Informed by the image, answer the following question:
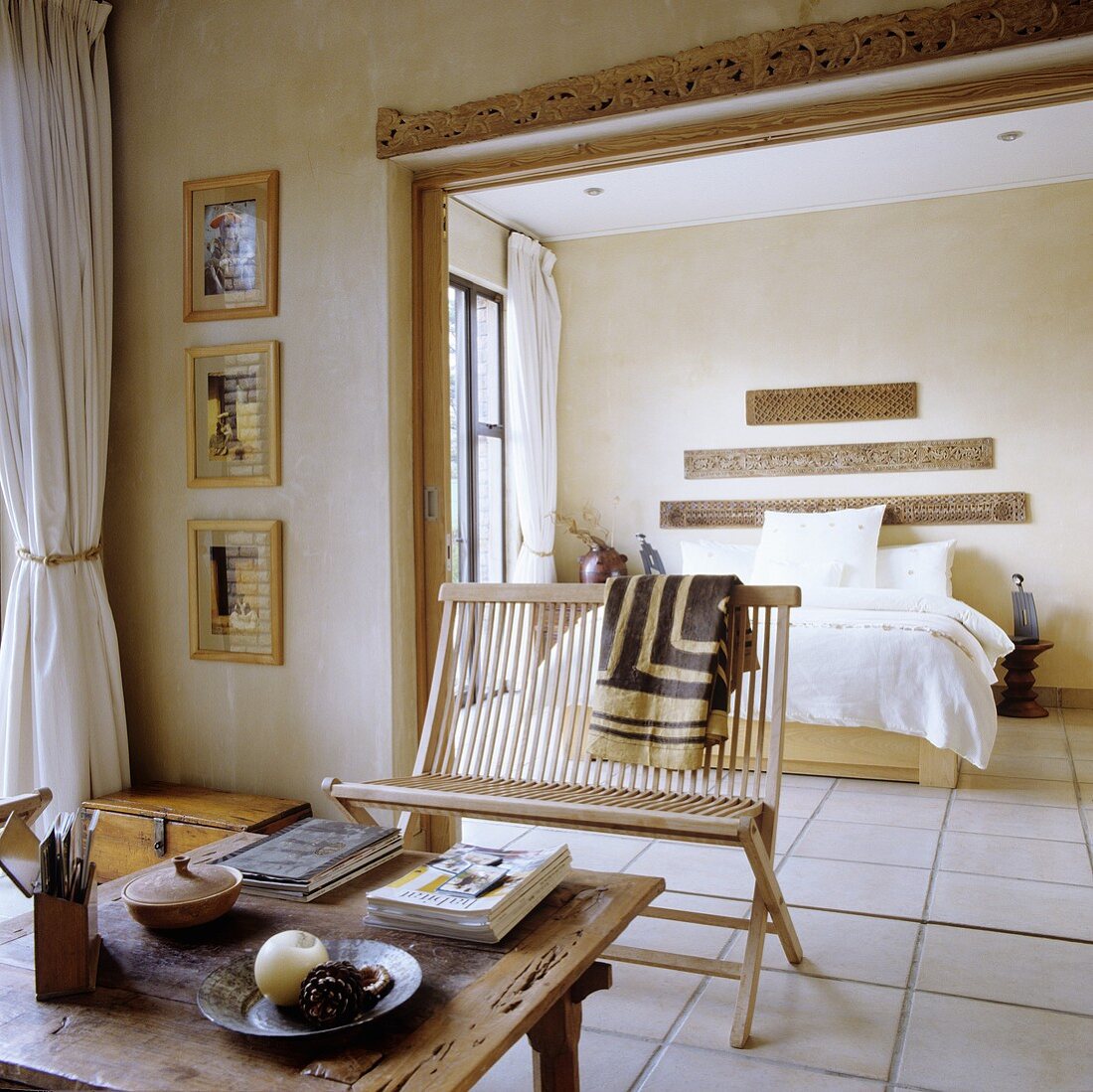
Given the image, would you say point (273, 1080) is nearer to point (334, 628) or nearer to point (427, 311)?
point (334, 628)

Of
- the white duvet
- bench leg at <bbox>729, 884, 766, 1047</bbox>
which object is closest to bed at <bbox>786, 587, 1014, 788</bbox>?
the white duvet

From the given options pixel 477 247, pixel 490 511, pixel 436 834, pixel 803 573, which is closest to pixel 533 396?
pixel 490 511

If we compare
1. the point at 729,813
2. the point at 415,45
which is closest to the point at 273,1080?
the point at 729,813

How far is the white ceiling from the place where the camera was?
5.32m

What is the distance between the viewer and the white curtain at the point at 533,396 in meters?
6.64

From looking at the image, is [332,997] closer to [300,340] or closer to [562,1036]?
[562,1036]

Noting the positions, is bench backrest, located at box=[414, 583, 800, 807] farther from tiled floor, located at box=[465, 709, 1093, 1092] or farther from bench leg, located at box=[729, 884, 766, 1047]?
tiled floor, located at box=[465, 709, 1093, 1092]

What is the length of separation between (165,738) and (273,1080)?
253 cm

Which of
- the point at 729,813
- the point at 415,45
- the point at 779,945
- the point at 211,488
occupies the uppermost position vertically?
the point at 415,45

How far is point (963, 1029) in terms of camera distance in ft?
7.54

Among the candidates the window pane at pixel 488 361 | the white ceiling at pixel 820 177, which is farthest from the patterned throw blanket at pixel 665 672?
the window pane at pixel 488 361

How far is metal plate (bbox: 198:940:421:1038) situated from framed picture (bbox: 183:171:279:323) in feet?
7.53

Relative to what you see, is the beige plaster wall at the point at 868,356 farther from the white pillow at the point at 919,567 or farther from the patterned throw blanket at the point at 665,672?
the patterned throw blanket at the point at 665,672

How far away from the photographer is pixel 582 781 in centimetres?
270
